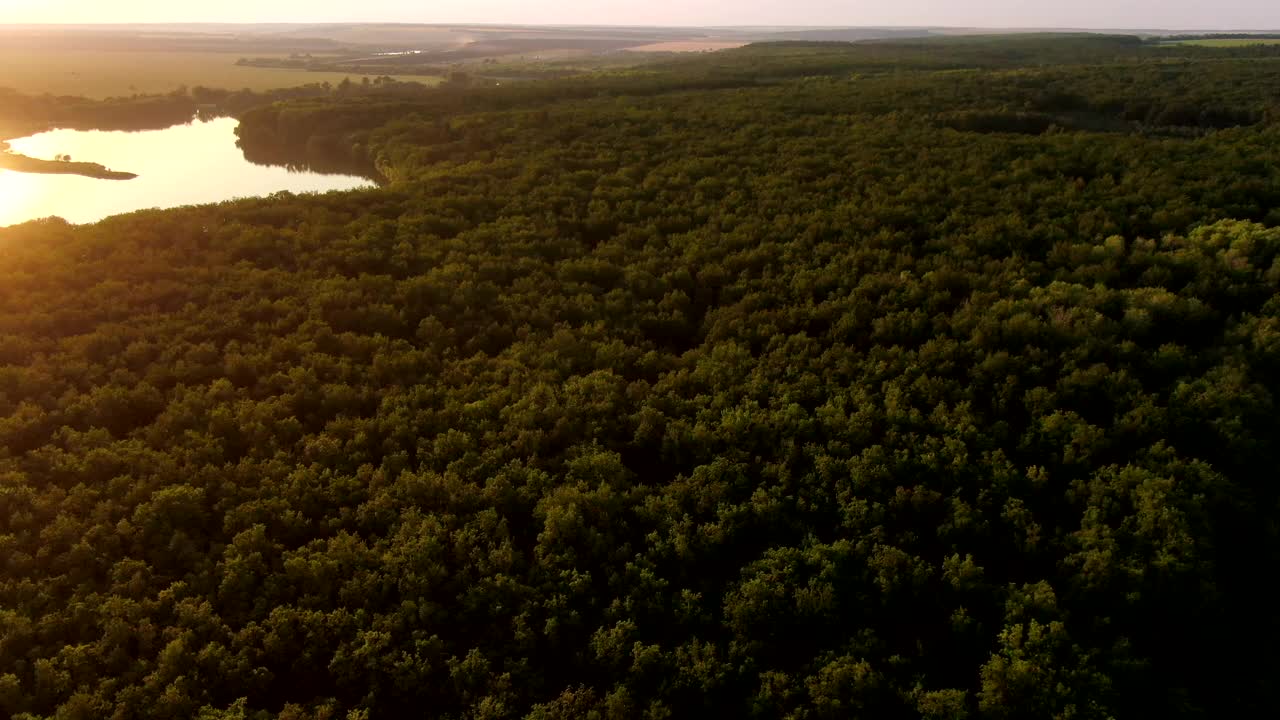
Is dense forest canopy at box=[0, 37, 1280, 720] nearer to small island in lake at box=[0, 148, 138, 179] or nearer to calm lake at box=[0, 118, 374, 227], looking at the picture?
calm lake at box=[0, 118, 374, 227]

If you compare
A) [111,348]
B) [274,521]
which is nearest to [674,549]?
[274,521]

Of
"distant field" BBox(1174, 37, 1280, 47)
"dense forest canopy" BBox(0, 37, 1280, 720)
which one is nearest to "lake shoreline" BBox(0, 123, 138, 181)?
"dense forest canopy" BBox(0, 37, 1280, 720)

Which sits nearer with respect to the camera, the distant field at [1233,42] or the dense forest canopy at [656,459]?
the dense forest canopy at [656,459]

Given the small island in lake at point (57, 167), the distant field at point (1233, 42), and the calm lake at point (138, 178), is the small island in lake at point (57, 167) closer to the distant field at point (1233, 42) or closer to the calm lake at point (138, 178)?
the calm lake at point (138, 178)

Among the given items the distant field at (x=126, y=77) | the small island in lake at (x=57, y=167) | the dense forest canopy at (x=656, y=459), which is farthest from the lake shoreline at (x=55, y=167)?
the distant field at (x=126, y=77)

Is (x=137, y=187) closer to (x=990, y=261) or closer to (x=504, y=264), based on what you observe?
(x=504, y=264)

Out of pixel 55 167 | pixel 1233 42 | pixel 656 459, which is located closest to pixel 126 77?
pixel 55 167
